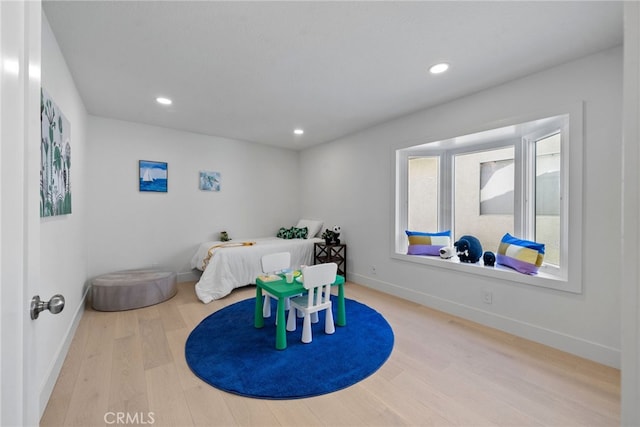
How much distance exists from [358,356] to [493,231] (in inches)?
82.8

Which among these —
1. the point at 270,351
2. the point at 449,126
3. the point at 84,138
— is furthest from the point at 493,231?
the point at 84,138

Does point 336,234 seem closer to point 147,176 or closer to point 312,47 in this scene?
point 312,47

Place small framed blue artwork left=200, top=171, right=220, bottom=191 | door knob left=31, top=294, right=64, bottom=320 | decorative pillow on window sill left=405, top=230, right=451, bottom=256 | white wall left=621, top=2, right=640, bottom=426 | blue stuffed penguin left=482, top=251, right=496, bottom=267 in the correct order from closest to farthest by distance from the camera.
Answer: white wall left=621, top=2, right=640, bottom=426 < door knob left=31, top=294, right=64, bottom=320 < blue stuffed penguin left=482, top=251, right=496, bottom=267 < decorative pillow on window sill left=405, top=230, right=451, bottom=256 < small framed blue artwork left=200, top=171, right=220, bottom=191

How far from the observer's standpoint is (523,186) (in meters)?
2.64

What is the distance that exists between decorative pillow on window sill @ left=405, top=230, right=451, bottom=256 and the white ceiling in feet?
5.12

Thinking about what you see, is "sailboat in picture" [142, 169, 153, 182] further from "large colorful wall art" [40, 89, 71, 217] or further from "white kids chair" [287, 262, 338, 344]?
"white kids chair" [287, 262, 338, 344]

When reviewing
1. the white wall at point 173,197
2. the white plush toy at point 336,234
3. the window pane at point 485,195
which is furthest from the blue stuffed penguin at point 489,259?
the white wall at point 173,197

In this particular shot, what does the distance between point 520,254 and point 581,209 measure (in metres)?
0.61

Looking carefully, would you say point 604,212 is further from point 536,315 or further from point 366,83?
point 366,83

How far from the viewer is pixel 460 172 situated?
3225 millimetres

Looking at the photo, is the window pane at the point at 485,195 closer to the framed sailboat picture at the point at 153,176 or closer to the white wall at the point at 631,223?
the white wall at the point at 631,223

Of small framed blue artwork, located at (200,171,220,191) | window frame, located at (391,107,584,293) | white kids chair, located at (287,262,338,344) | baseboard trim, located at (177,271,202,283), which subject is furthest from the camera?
small framed blue artwork, located at (200,171,220,191)

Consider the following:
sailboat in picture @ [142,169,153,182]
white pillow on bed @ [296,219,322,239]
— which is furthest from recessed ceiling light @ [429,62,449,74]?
sailboat in picture @ [142,169,153,182]

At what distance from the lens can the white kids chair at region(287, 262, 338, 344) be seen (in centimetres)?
218
